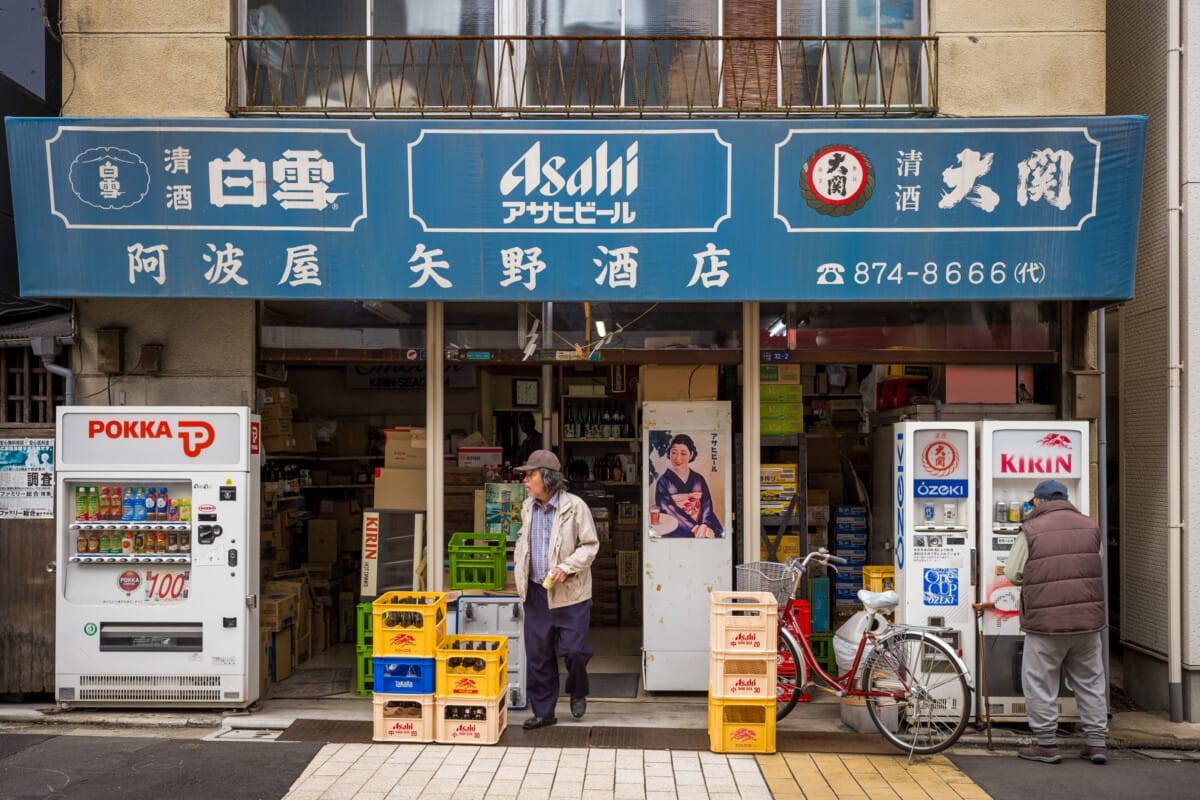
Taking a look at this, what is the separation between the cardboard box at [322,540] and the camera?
11555 millimetres

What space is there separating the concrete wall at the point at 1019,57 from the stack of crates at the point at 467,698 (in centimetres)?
587

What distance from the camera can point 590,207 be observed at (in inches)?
320

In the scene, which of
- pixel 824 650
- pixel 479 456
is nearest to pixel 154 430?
pixel 479 456

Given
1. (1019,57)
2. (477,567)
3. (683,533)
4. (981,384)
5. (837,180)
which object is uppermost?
(1019,57)

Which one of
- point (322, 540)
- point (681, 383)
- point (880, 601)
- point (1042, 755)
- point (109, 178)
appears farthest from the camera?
point (322, 540)

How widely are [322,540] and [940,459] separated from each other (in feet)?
22.0

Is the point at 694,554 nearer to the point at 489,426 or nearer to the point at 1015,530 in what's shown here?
the point at 1015,530

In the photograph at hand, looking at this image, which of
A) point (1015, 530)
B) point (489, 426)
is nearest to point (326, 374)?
point (489, 426)

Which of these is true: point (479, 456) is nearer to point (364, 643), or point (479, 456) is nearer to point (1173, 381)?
point (364, 643)

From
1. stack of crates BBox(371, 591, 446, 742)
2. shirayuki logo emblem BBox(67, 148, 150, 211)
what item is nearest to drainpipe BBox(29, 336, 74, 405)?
shirayuki logo emblem BBox(67, 148, 150, 211)

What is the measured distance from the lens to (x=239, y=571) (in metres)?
8.36

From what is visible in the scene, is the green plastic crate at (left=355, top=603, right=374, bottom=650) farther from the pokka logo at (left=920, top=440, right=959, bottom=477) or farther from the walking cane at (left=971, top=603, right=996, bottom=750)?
the walking cane at (left=971, top=603, right=996, bottom=750)

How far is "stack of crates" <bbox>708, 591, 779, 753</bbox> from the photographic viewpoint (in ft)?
24.7

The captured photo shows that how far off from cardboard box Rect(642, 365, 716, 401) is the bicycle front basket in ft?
5.43
